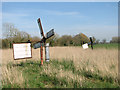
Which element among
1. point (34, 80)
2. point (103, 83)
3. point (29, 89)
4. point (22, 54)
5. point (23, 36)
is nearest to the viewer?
point (29, 89)

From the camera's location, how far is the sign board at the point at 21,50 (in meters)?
7.51

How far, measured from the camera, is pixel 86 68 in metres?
6.11

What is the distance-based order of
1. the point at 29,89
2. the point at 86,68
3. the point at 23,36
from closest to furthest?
the point at 29,89
the point at 86,68
the point at 23,36

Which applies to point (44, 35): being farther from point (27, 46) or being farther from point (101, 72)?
point (101, 72)

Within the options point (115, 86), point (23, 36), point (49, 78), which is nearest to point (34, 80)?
point (49, 78)

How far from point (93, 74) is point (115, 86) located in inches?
47.1

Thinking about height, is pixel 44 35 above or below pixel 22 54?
above

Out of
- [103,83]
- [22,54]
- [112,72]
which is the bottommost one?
[103,83]

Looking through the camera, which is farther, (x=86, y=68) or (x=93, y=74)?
(x=86, y=68)

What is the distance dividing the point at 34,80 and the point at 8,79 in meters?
1.02

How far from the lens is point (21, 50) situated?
7.71 meters

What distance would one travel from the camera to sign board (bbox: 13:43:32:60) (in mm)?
7512

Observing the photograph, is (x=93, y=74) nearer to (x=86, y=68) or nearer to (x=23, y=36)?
(x=86, y=68)

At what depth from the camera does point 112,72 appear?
5.25 metres
